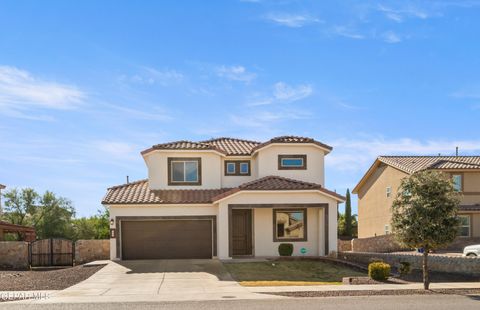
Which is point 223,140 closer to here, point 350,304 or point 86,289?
point 86,289

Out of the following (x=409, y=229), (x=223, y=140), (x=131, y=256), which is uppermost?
(x=223, y=140)

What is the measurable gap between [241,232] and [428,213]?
46.3ft

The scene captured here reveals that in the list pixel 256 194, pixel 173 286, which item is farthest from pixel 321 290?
pixel 256 194

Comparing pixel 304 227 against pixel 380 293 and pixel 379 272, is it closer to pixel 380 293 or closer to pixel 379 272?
pixel 379 272

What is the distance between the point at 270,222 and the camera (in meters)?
29.7

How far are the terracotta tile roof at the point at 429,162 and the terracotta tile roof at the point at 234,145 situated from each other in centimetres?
1173

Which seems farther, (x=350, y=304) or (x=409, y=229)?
(x=409, y=229)

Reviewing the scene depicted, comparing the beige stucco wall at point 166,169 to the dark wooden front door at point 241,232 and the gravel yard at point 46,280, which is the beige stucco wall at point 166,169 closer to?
the dark wooden front door at point 241,232

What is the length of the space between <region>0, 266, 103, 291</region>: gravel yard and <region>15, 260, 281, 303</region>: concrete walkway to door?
589 millimetres

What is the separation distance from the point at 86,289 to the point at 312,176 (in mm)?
16737

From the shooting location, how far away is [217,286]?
18.9 meters

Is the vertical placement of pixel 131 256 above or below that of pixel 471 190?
below

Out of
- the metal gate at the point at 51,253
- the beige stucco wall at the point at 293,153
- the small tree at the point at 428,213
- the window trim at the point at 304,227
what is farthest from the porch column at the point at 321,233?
the metal gate at the point at 51,253

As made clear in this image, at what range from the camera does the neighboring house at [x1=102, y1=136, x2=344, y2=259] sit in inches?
1123
